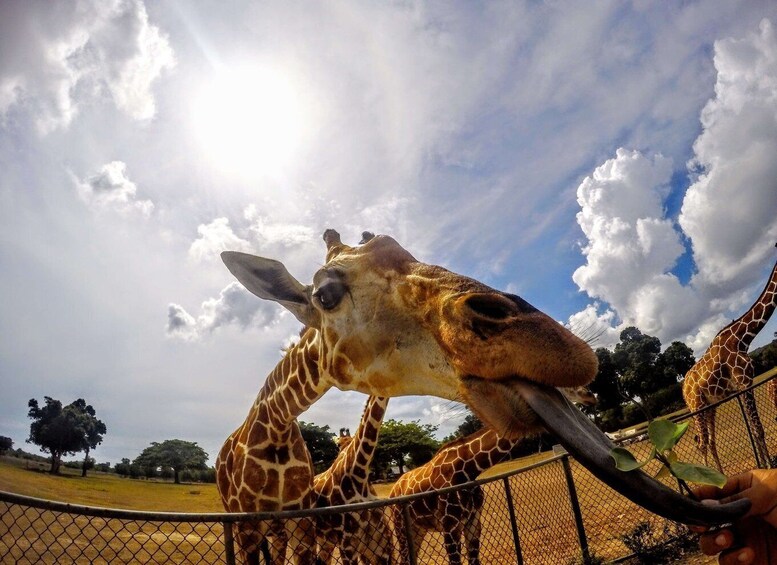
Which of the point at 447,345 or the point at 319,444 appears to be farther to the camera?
the point at 319,444

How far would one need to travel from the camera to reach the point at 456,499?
6.14 meters

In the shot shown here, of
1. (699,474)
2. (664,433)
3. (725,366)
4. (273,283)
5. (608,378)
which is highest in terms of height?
(273,283)

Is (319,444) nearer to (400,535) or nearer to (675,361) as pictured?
(675,361)

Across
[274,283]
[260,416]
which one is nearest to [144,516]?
[274,283]

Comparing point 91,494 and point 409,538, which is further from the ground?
point 91,494

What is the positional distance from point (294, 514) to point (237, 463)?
1.98 m

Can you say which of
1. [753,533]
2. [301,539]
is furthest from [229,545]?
[753,533]

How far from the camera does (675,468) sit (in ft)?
5.56

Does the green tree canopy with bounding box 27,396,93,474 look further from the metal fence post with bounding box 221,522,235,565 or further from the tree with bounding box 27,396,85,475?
the metal fence post with bounding box 221,522,235,565

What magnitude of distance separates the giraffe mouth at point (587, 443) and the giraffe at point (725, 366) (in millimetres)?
8892

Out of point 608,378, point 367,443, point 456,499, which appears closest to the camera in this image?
point 608,378

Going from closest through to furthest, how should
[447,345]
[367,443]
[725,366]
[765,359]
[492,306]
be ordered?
[492,306] < [447,345] < [367,443] < [725,366] < [765,359]

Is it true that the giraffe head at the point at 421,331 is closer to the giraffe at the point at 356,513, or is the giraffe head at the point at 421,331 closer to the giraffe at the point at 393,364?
the giraffe at the point at 393,364

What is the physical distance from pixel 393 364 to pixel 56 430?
71353 mm
